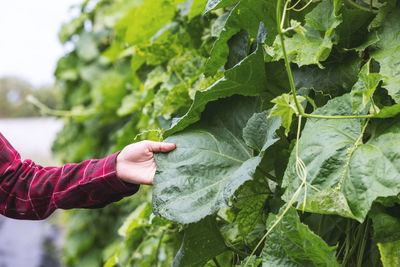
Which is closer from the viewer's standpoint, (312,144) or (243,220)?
(312,144)

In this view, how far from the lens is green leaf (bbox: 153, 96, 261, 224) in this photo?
851 mm

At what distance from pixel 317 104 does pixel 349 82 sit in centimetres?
8

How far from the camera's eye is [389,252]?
2.46 ft

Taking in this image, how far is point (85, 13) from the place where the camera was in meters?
3.61

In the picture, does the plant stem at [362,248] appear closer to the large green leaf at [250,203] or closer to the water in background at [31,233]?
the large green leaf at [250,203]

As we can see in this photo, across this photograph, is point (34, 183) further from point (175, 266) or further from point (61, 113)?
point (61, 113)

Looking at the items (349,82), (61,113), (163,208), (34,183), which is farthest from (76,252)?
(349,82)

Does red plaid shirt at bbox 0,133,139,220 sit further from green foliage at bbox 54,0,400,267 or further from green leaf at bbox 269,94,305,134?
green leaf at bbox 269,94,305,134

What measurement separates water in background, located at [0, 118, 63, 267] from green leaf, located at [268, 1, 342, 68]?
3326mm

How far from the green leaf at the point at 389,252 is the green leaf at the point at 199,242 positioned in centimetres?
40

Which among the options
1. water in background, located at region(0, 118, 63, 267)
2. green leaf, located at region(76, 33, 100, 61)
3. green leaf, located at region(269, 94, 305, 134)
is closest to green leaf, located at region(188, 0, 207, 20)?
green leaf, located at region(269, 94, 305, 134)

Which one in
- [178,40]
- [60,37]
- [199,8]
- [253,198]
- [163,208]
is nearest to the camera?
[163,208]

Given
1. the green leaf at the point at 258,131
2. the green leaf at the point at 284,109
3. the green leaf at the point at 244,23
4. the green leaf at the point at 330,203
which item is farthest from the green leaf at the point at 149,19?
the green leaf at the point at 330,203

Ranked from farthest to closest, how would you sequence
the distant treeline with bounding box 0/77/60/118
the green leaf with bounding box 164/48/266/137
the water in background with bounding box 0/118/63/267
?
the distant treeline with bounding box 0/77/60/118 → the water in background with bounding box 0/118/63/267 → the green leaf with bounding box 164/48/266/137
